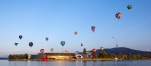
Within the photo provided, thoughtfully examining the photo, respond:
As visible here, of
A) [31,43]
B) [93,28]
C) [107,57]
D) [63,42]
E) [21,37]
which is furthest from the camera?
[107,57]

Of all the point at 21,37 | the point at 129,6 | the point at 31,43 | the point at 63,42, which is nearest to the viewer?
the point at 129,6

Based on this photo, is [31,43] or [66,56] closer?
[31,43]

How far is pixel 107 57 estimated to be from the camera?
196625 millimetres

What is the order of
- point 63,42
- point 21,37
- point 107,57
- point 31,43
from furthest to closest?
point 107,57 → point 63,42 → point 31,43 → point 21,37

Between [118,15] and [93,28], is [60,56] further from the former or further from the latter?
[118,15]

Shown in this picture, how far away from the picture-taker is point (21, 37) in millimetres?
83125

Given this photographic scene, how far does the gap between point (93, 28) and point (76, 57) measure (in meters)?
128

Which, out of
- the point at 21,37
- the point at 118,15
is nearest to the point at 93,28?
the point at 118,15

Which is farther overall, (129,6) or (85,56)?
(85,56)

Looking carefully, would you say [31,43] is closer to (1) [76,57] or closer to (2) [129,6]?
(2) [129,6]

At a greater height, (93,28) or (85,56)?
(93,28)

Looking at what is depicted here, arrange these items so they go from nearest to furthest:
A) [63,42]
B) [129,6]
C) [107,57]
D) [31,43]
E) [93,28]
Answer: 1. [129,6]
2. [93,28]
3. [31,43]
4. [63,42]
5. [107,57]

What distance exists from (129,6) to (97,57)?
485 ft

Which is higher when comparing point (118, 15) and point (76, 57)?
point (118, 15)
